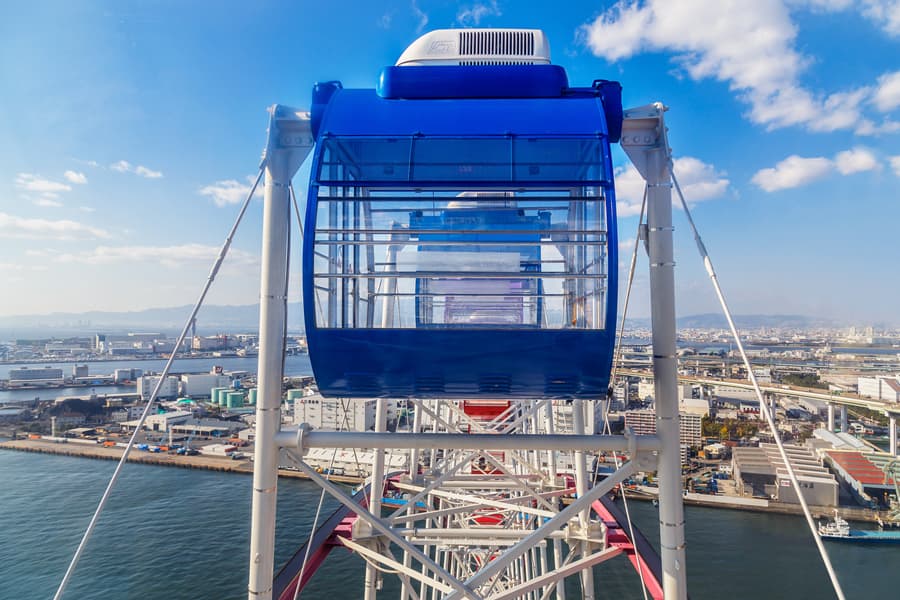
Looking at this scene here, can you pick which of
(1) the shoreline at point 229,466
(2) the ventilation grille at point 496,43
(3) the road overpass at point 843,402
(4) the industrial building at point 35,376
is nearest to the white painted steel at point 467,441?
(2) the ventilation grille at point 496,43

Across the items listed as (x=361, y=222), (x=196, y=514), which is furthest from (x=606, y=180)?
(x=196, y=514)

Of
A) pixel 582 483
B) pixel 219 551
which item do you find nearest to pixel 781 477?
pixel 582 483

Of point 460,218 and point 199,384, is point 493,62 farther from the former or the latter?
point 199,384

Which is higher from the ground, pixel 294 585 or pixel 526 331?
pixel 526 331

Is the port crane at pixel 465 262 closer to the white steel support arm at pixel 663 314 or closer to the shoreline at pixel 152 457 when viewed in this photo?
the white steel support arm at pixel 663 314

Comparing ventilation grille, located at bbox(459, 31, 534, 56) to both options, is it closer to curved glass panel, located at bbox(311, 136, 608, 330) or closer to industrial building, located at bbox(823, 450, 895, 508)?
curved glass panel, located at bbox(311, 136, 608, 330)

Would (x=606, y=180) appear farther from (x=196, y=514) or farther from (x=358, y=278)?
(x=196, y=514)

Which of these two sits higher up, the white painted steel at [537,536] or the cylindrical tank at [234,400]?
the white painted steel at [537,536]
